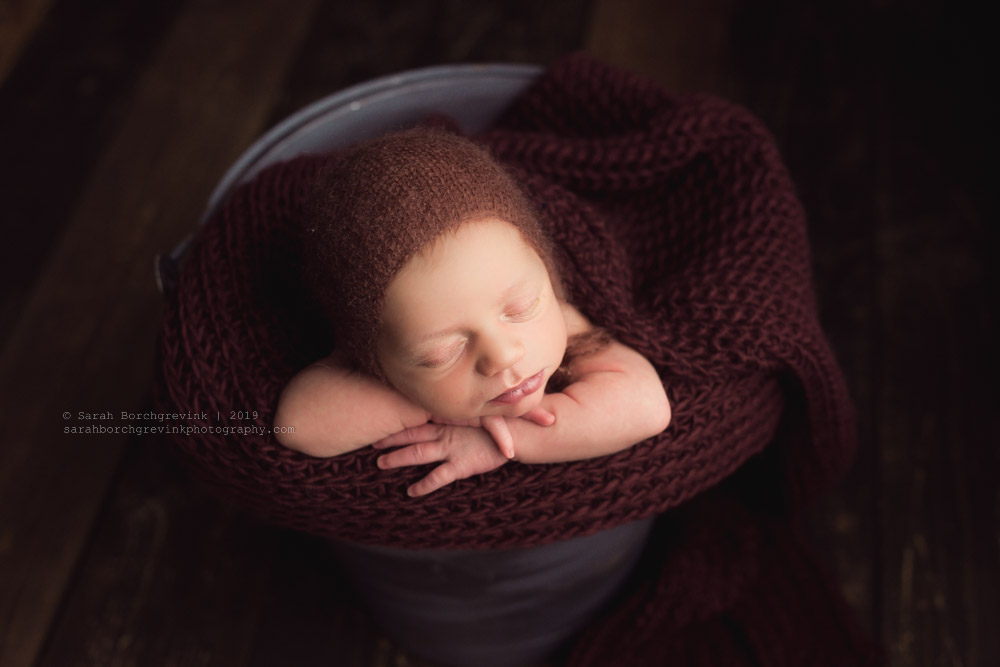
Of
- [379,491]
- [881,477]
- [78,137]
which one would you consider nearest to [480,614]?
[379,491]

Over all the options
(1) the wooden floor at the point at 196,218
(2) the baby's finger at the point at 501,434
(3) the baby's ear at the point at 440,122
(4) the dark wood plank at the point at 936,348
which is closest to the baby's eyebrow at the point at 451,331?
(2) the baby's finger at the point at 501,434

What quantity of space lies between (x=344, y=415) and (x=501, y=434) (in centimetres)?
14

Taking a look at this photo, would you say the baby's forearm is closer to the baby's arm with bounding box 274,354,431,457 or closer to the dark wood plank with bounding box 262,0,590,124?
the baby's arm with bounding box 274,354,431,457

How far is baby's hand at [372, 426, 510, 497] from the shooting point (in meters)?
0.77

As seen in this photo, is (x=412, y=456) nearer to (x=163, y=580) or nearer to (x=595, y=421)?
(x=595, y=421)

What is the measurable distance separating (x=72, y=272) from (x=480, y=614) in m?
0.91

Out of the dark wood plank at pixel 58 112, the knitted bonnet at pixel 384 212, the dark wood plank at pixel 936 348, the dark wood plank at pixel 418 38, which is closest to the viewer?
the knitted bonnet at pixel 384 212

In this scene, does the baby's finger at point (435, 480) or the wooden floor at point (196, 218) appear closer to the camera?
the baby's finger at point (435, 480)

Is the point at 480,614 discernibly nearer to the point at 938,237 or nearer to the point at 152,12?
the point at 938,237

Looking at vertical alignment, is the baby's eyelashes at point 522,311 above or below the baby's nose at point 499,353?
above

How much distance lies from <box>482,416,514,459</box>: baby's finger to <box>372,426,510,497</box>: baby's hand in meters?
0.02

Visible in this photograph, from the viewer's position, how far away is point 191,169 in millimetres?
1562

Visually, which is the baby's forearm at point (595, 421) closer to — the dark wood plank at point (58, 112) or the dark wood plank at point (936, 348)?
the dark wood plank at point (936, 348)

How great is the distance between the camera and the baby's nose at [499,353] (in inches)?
27.1
